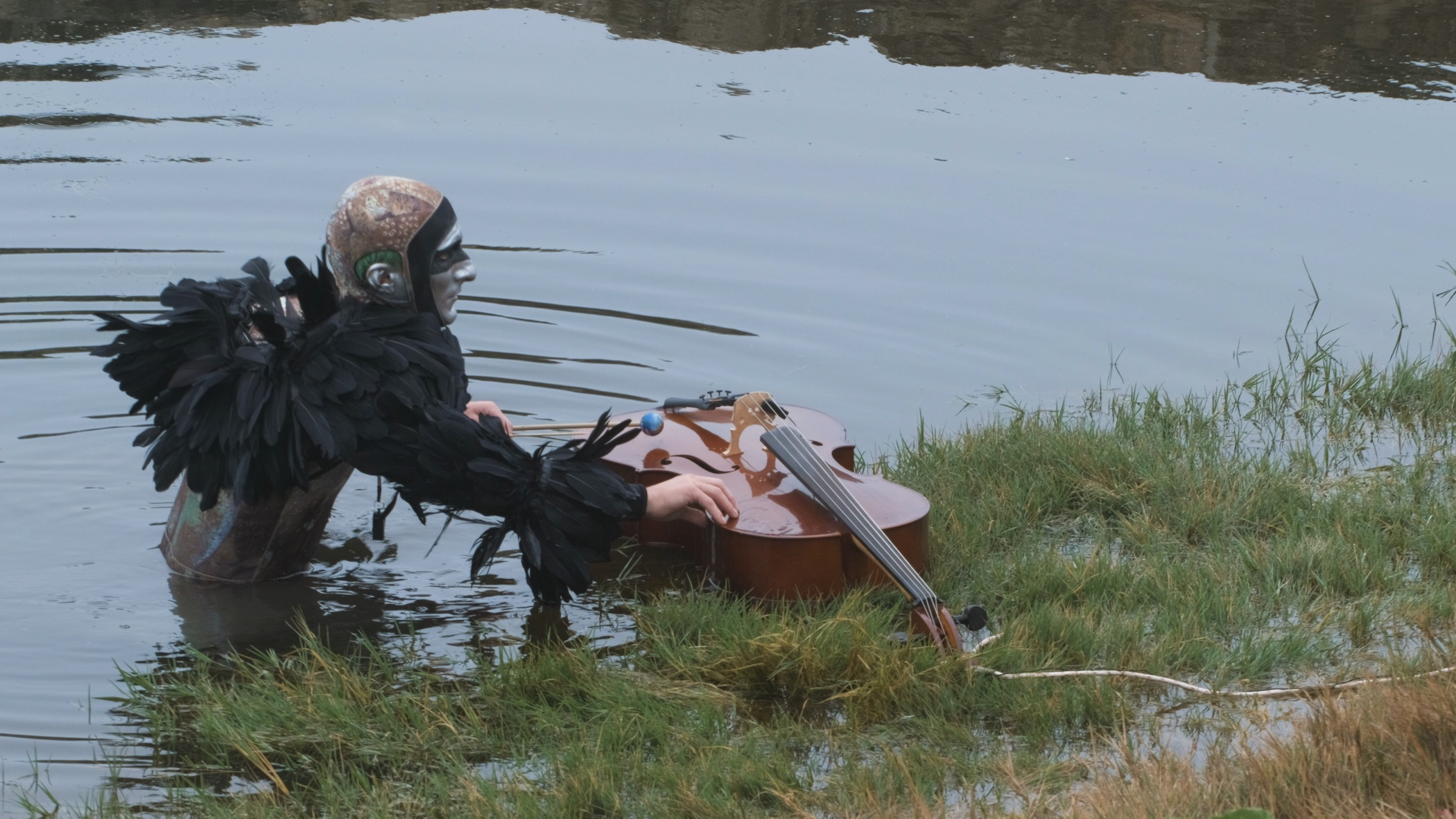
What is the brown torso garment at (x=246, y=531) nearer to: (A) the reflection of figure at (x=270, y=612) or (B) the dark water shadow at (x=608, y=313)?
(A) the reflection of figure at (x=270, y=612)

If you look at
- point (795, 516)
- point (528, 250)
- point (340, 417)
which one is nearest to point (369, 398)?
point (340, 417)

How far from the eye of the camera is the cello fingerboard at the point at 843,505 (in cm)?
389

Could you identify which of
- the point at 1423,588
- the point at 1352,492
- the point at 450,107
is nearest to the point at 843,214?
the point at 450,107

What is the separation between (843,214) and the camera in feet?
26.8

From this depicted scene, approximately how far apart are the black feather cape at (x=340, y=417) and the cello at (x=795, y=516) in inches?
14.8

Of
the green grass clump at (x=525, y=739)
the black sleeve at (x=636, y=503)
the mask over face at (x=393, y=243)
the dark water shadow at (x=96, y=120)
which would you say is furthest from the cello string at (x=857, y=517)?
the dark water shadow at (x=96, y=120)

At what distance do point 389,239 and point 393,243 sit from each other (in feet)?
0.05

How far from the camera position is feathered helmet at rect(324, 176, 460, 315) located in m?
3.92

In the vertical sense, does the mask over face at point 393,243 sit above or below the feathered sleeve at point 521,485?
above

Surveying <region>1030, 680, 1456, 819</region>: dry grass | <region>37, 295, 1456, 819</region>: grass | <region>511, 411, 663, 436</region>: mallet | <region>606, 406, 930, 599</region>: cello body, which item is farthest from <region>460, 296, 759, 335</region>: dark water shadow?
<region>1030, 680, 1456, 819</region>: dry grass

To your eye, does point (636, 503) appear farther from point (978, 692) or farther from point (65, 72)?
point (65, 72)

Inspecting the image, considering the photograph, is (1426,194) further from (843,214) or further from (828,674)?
(828,674)

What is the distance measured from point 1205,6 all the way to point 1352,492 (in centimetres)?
754

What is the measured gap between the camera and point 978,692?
3.75m
